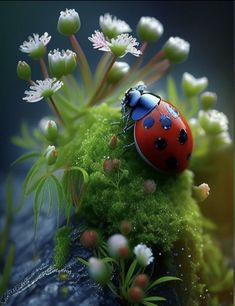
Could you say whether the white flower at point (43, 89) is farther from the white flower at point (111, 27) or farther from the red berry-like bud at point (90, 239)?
the red berry-like bud at point (90, 239)

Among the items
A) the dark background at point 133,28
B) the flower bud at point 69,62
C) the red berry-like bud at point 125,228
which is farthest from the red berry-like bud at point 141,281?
the dark background at point 133,28

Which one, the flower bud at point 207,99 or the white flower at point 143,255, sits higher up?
the white flower at point 143,255

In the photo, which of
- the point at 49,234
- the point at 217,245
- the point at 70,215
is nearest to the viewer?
the point at 70,215

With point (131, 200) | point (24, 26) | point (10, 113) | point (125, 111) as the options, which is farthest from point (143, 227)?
point (24, 26)

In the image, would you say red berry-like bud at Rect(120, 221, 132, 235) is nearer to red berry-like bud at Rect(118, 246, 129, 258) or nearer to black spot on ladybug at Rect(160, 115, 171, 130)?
red berry-like bud at Rect(118, 246, 129, 258)

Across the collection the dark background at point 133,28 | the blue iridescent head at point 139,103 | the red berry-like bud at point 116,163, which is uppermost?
the blue iridescent head at point 139,103

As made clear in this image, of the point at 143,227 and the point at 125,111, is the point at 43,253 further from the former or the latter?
the point at 125,111
